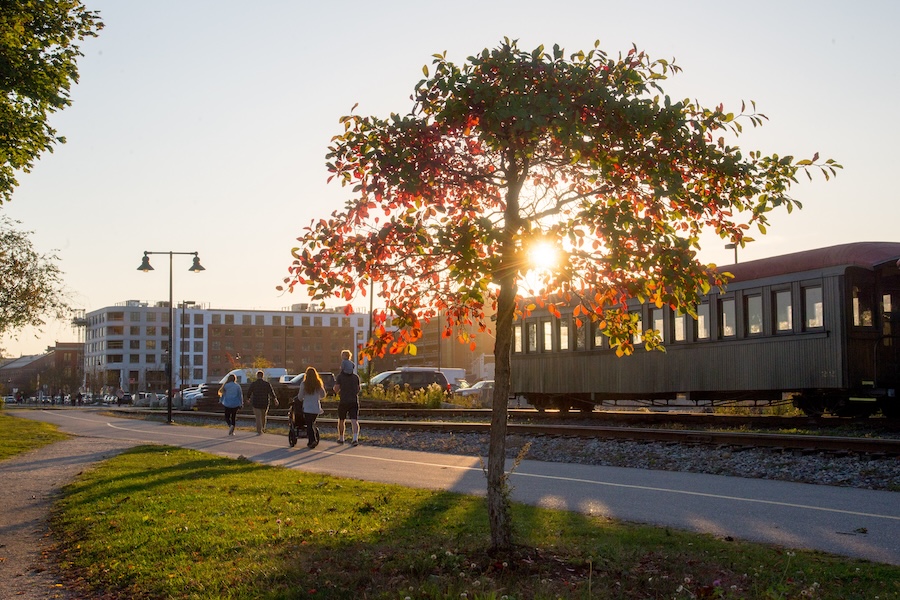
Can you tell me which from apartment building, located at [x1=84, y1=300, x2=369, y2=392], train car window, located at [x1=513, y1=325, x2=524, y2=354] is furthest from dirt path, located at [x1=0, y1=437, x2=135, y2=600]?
apartment building, located at [x1=84, y1=300, x2=369, y2=392]

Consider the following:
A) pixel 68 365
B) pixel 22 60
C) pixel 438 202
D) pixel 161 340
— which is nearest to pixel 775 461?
pixel 438 202

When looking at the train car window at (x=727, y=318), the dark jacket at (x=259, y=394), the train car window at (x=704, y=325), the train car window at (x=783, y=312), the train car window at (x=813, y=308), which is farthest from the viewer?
the dark jacket at (x=259, y=394)

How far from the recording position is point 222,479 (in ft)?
43.1

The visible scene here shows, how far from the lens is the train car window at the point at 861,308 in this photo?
1945 centimetres

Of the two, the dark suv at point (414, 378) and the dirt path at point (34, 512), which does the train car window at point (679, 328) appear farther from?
the dark suv at point (414, 378)

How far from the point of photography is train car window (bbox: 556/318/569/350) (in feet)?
91.8

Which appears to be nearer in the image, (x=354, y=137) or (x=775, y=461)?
(x=354, y=137)

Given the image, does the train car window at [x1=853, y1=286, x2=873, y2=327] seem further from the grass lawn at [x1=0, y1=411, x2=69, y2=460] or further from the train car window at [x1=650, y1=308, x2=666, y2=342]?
the grass lawn at [x1=0, y1=411, x2=69, y2=460]

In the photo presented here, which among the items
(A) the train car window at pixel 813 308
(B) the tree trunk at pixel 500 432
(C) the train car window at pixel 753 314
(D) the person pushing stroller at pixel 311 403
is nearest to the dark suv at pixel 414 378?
(D) the person pushing stroller at pixel 311 403

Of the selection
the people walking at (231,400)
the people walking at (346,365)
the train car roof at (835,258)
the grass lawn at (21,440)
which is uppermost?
the train car roof at (835,258)

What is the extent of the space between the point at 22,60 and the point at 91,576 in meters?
13.1

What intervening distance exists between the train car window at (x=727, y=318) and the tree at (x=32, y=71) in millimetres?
14511

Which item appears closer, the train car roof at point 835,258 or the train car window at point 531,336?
the train car roof at point 835,258

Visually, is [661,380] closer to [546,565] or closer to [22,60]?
[22,60]
